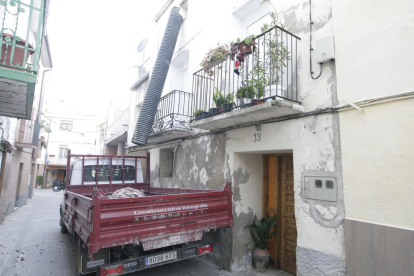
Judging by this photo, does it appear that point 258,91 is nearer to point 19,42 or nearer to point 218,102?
point 218,102

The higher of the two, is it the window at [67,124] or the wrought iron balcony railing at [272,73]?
the window at [67,124]

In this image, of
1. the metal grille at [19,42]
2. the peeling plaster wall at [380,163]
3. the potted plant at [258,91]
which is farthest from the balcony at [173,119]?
the peeling plaster wall at [380,163]

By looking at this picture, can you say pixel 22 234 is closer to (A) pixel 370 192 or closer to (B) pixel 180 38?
(B) pixel 180 38

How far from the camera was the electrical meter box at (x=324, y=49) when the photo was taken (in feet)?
12.5

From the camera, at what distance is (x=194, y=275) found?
478cm

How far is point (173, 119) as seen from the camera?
713 cm

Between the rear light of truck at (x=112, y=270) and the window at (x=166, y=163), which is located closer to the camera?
the rear light of truck at (x=112, y=270)

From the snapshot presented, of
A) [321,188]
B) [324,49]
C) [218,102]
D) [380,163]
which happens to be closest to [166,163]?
[218,102]

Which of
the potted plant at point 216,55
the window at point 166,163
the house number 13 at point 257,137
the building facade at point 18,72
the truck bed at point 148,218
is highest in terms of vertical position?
the potted plant at point 216,55

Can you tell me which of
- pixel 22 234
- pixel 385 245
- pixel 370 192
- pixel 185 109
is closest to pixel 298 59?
pixel 370 192

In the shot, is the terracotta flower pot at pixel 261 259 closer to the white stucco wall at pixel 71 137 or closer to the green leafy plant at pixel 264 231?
the green leafy plant at pixel 264 231

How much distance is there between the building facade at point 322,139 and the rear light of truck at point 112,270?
2.23 meters

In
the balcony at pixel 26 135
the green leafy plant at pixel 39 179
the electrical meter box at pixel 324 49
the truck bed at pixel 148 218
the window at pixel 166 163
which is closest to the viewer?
the truck bed at pixel 148 218

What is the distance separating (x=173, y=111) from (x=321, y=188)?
15.5ft
